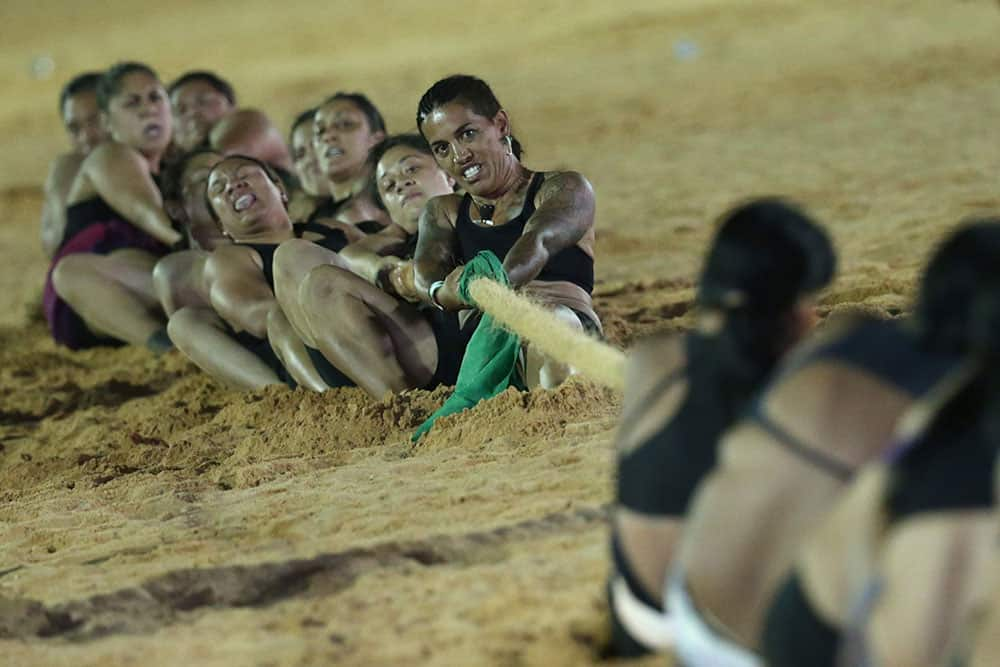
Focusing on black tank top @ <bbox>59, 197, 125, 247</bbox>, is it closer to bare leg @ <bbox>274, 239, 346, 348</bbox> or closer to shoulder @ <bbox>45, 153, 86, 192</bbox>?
shoulder @ <bbox>45, 153, 86, 192</bbox>

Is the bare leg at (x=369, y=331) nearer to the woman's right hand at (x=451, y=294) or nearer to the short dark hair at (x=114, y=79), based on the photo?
the woman's right hand at (x=451, y=294)

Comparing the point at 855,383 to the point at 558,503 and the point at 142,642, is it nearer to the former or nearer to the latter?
the point at 558,503

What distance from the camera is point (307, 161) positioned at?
7.50 metres

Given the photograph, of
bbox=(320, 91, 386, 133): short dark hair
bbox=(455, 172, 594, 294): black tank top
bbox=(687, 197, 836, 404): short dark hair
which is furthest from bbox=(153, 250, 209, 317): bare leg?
bbox=(687, 197, 836, 404): short dark hair

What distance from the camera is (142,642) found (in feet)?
10.6

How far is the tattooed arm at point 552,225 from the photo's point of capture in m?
4.80

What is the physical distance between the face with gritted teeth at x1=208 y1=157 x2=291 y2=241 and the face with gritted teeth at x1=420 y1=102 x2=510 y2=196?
1.35 m

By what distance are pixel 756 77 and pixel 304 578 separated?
1027 cm

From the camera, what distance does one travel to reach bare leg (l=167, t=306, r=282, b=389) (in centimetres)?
609

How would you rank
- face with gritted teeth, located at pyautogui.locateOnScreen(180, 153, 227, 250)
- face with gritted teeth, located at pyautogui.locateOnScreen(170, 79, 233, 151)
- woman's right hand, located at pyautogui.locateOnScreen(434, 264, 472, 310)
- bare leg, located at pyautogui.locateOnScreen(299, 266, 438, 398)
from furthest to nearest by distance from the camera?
face with gritted teeth, located at pyautogui.locateOnScreen(170, 79, 233, 151)
face with gritted teeth, located at pyautogui.locateOnScreen(180, 153, 227, 250)
bare leg, located at pyautogui.locateOnScreen(299, 266, 438, 398)
woman's right hand, located at pyautogui.locateOnScreen(434, 264, 472, 310)

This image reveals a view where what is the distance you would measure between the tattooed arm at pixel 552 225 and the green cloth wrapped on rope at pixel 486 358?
2.6 inches

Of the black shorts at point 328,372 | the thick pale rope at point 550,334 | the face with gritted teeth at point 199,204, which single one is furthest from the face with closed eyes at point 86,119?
the thick pale rope at point 550,334

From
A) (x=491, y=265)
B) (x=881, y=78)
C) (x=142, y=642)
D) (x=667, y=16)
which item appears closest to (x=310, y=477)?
(x=491, y=265)

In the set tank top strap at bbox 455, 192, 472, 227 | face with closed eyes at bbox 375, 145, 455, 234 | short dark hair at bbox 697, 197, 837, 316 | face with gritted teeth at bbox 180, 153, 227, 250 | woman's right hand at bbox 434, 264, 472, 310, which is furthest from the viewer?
face with gritted teeth at bbox 180, 153, 227, 250
